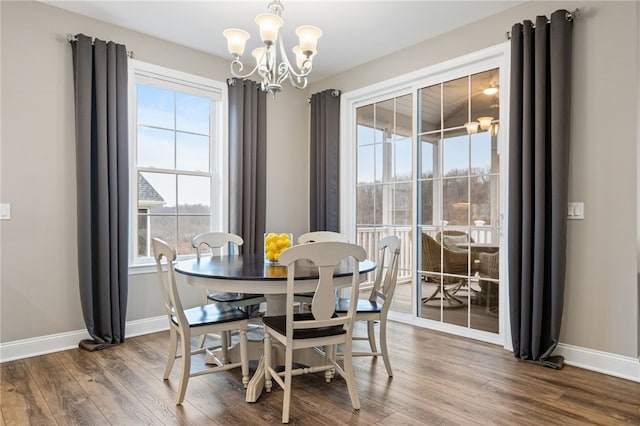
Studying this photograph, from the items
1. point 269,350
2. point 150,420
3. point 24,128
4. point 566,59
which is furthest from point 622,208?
point 24,128

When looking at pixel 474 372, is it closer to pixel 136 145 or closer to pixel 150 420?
pixel 150 420

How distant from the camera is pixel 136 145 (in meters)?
3.76

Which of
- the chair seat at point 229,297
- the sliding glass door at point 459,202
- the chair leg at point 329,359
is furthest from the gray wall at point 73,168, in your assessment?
the chair leg at point 329,359

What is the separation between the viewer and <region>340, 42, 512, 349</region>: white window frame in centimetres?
331

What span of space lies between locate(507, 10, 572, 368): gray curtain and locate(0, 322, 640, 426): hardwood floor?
13.7 inches

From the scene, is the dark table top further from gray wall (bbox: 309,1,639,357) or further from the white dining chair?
gray wall (bbox: 309,1,639,357)

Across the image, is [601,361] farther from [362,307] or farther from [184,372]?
[184,372]

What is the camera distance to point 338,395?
7.84 ft

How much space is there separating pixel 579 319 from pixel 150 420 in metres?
2.90

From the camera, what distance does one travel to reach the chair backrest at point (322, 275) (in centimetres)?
205

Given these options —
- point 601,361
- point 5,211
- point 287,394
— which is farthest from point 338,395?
point 5,211

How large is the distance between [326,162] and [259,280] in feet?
8.90

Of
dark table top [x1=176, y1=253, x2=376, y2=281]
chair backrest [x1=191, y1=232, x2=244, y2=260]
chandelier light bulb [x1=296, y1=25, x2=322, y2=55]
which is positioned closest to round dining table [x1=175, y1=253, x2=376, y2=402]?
dark table top [x1=176, y1=253, x2=376, y2=281]

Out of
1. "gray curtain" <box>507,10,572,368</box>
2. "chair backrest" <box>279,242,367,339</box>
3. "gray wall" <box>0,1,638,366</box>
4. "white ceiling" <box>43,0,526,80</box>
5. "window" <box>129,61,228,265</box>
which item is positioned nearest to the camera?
"chair backrest" <box>279,242,367,339</box>
